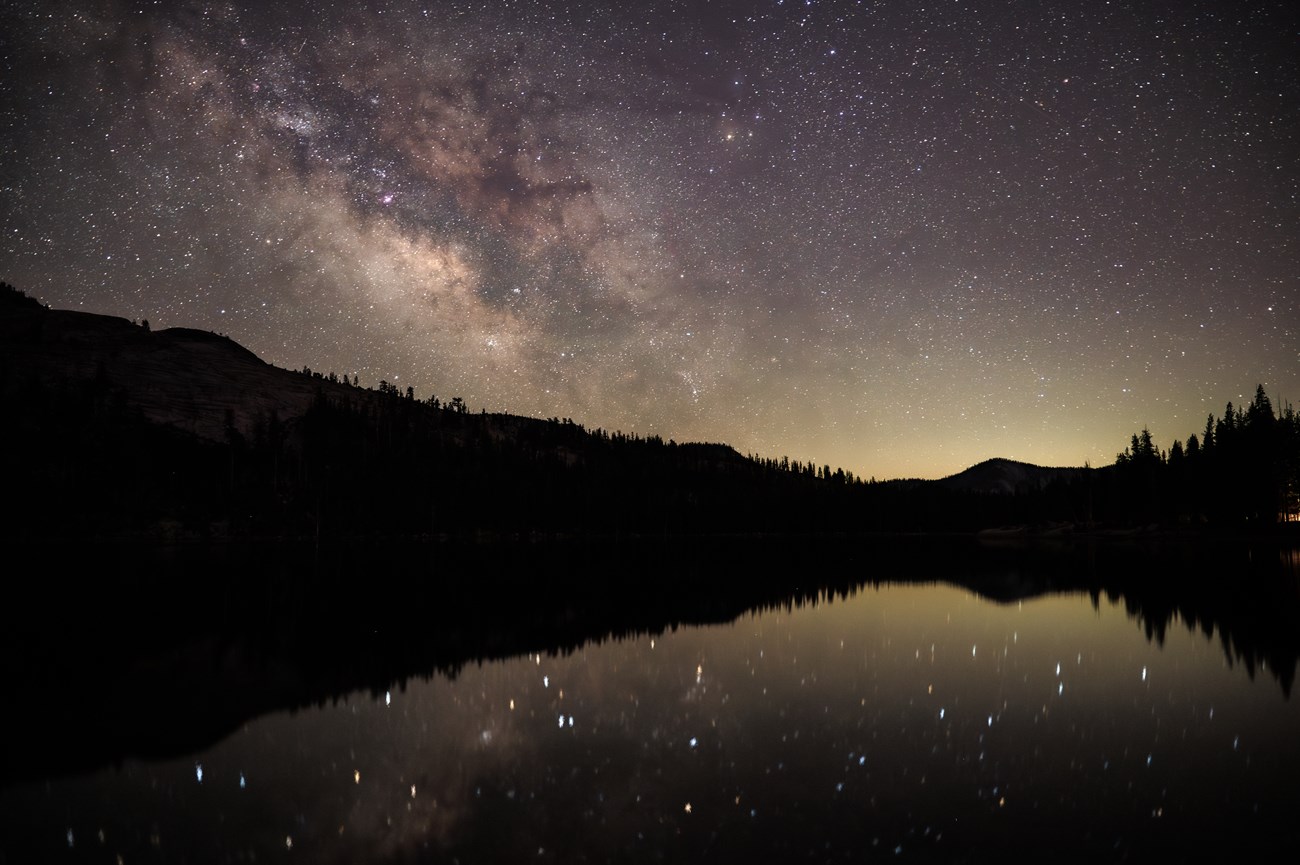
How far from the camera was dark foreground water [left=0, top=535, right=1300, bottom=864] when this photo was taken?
750 cm

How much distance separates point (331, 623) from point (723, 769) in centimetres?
1891

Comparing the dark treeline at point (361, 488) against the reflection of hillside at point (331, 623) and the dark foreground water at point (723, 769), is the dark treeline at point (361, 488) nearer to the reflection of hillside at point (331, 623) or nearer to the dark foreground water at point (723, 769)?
the reflection of hillside at point (331, 623)

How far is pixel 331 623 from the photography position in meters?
24.0

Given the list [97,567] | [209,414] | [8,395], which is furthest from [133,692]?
[209,414]

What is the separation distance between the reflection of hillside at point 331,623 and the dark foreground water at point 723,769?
53 centimetres

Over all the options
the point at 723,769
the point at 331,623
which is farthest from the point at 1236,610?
the point at 331,623

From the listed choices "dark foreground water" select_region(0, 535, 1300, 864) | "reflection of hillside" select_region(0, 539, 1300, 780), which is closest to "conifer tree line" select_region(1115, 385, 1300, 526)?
"reflection of hillside" select_region(0, 539, 1300, 780)

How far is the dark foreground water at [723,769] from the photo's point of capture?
24.6 ft

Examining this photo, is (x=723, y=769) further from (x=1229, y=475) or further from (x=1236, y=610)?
(x=1229, y=475)

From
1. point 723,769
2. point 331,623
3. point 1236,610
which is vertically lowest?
point 331,623

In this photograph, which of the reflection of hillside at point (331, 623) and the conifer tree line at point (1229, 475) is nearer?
the reflection of hillside at point (331, 623)

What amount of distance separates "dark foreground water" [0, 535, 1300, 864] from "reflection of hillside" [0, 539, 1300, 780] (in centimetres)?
53

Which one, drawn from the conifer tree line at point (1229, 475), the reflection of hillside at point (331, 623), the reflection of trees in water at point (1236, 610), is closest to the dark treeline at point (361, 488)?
the conifer tree line at point (1229, 475)

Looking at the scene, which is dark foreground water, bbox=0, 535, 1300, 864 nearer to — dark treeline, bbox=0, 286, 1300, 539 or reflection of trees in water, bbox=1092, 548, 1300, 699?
reflection of trees in water, bbox=1092, 548, 1300, 699
